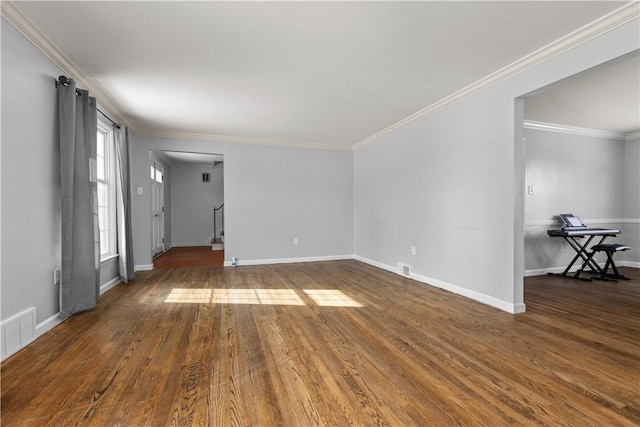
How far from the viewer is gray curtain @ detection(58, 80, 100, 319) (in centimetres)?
271

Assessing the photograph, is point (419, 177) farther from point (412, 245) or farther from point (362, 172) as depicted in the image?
point (362, 172)

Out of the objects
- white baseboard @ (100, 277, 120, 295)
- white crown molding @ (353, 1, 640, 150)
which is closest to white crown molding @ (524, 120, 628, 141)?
white crown molding @ (353, 1, 640, 150)

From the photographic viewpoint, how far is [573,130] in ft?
16.4

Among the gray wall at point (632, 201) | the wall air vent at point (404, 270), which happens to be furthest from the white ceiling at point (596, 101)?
the wall air vent at point (404, 270)

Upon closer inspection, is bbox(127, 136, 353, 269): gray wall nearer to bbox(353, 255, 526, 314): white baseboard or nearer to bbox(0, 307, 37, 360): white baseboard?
bbox(353, 255, 526, 314): white baseboard

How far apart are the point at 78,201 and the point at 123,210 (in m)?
1.51

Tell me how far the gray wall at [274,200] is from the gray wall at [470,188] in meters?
1.32

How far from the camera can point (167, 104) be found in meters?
3.93

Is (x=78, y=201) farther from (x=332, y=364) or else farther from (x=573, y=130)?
(x=573, y=130)

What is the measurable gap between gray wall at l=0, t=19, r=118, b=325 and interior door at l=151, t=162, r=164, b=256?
4274 millimetres

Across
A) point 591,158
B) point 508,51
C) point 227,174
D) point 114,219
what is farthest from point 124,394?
point 591,158

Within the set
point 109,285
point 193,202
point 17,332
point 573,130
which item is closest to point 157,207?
point 193,202

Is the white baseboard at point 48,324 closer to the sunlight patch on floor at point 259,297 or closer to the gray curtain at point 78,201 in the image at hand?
the gray curtain at point 78,201

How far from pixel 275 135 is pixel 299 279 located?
263 cm
